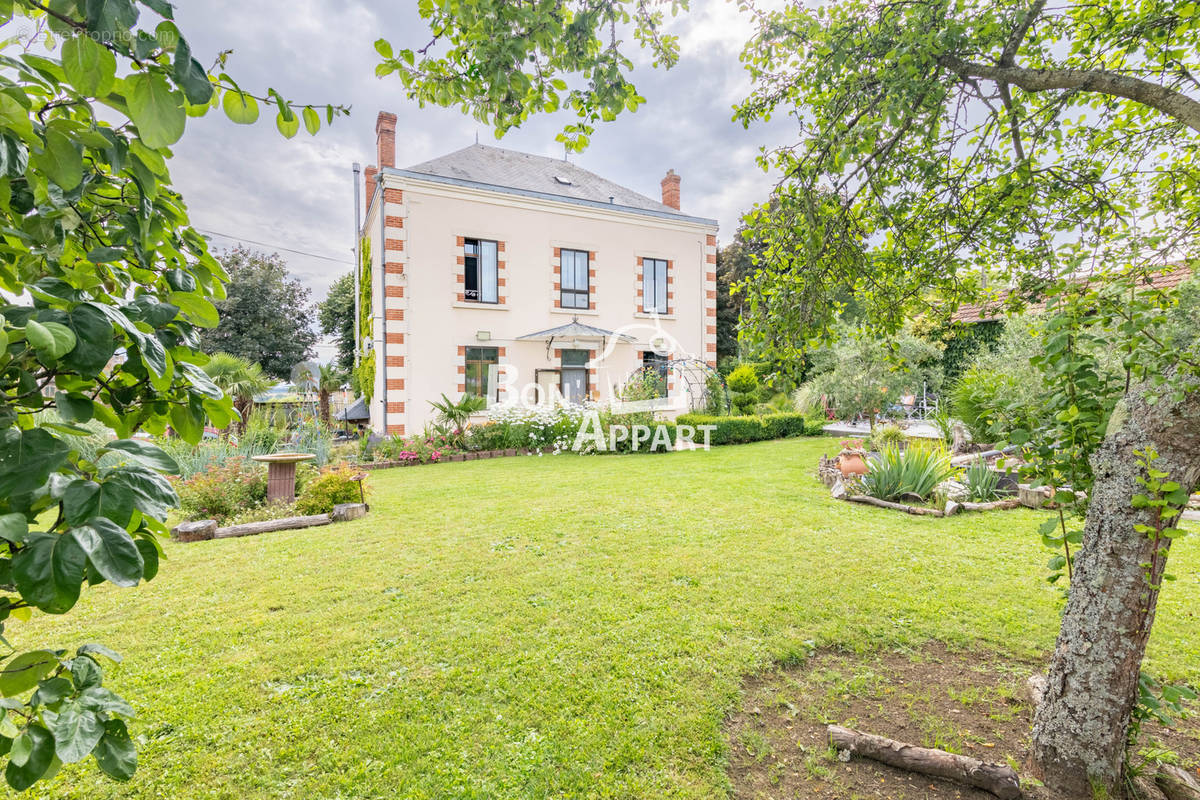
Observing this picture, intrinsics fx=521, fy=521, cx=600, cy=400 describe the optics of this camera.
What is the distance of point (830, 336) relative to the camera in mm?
2688

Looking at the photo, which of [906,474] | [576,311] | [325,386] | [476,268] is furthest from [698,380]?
[325,386]

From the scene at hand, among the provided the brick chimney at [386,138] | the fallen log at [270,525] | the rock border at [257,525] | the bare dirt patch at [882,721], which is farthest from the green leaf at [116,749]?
the brick chimney at [386,138]

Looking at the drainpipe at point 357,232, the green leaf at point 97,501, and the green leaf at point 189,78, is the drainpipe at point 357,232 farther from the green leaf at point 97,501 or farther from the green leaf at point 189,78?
the green leaf at point 97,501

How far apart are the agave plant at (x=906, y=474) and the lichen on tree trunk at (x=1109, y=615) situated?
4.72m

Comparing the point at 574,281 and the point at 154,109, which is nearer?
the point at 154,109

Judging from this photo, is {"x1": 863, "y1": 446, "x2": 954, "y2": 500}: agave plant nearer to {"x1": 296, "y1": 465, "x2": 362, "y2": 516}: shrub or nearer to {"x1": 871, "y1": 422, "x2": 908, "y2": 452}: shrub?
{"x1": 871, "y1": 422, "x2": 908, "y2": 452}: shrub

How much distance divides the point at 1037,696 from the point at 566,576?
8.72 feet

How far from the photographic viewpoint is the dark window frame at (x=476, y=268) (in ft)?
41.8

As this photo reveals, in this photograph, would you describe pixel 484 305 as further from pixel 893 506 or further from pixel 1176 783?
pixel 1176 783

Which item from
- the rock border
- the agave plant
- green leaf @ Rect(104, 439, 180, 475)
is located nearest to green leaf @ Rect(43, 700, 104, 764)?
green leaf @ Rect(104, 439, 180, 475)

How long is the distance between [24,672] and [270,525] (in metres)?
5.33

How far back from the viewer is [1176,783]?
1.76m

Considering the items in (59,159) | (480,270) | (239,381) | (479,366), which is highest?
(480,270)

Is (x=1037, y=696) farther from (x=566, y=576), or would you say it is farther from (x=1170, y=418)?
(x=566, y=576)
